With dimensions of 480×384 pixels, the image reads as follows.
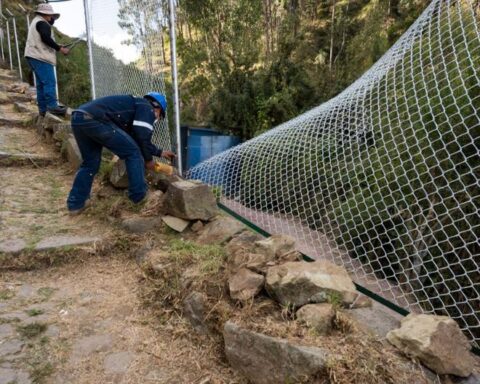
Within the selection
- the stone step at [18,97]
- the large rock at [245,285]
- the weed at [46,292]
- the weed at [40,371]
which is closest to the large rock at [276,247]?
the large rock at [245,285]

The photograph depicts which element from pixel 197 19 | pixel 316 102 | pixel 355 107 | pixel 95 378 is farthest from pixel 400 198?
pixel 197 19

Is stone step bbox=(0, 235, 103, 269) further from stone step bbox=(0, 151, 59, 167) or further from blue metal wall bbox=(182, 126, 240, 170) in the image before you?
blue metal wall bbox=(182, 126, 240, 170)

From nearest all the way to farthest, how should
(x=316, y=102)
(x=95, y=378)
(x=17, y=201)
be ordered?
(x=95, y=378), (x=17, y=201), (x=316, y=102)

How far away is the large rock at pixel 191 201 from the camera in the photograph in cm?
273

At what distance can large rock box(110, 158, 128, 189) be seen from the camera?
3.19m

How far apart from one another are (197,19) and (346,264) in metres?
7.32

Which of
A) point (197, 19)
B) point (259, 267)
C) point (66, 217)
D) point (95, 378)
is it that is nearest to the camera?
point (95, 378)

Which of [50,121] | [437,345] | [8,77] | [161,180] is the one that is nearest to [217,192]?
[161,180]

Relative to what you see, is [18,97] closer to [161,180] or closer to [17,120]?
[17,120]

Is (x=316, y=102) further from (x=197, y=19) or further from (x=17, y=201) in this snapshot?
(x=17, y=201)

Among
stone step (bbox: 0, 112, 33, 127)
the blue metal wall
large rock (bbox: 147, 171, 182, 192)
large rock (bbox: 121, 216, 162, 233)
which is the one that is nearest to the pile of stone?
large rock (bbox: 121, 216, 162, 233)

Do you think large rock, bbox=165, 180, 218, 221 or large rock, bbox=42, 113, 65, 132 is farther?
large rock, bbox=42, 113, 65, 132

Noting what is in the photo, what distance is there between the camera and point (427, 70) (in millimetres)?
2455

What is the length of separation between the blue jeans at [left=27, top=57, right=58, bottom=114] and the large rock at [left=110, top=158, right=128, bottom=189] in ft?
7.75
